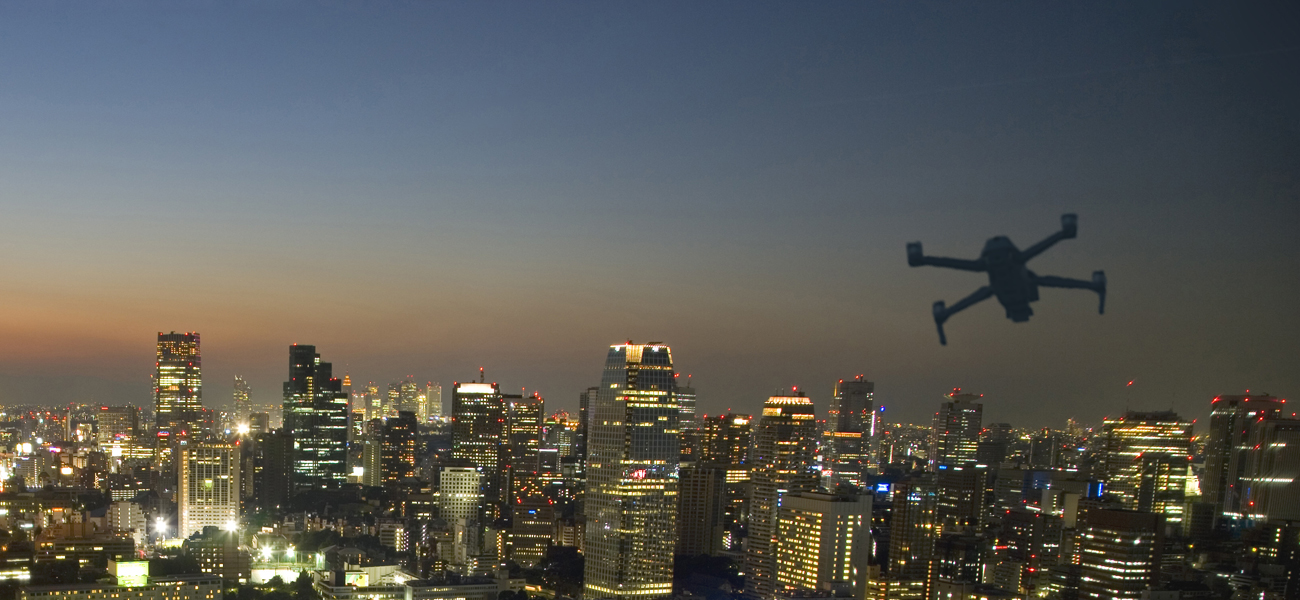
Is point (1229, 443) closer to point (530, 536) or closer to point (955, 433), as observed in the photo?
point (955, 433)

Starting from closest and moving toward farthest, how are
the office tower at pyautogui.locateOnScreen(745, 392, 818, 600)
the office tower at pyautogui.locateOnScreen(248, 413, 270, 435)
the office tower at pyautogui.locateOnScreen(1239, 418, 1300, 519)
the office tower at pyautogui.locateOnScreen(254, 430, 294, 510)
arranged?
1. the office tower at pyautogui.locateOnScreen(1239, 418, 1300, 519)
2. the office tower at pyautogui.locateOnScreen(745, 392, 818, 600)
3. the office tower at pyautogui.locateOnScreen(254, 430, 294, 510)
4. the office tower at pyautogui.locateOnScreen(248, 413, 270, 435)

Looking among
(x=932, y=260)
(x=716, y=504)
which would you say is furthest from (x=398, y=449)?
(x=932, y=260)

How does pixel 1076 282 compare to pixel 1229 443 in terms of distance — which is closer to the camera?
pixel 1076 282

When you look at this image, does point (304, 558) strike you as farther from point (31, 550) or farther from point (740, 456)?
point (740, 456)

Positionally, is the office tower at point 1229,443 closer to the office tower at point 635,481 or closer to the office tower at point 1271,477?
the office tower at point 1271,477

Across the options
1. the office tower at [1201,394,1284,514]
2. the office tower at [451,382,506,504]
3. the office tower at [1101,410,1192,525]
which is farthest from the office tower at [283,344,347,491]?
the office tower at [1201,394,1284,514]

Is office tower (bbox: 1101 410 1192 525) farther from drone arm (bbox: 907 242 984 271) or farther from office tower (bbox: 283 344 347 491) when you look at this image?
office tower (bbox: 283 344 347 491)

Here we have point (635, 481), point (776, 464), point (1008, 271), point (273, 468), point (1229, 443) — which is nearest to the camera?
point (1008, 271)

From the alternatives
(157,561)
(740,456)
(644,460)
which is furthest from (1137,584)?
A: (157,561)
